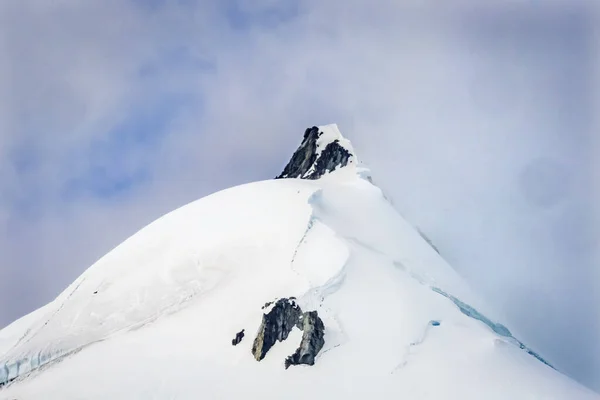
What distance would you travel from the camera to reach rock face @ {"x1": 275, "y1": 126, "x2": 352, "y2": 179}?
361 ft

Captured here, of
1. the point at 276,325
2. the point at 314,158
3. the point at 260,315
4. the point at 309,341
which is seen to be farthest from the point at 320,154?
the point at 309,341

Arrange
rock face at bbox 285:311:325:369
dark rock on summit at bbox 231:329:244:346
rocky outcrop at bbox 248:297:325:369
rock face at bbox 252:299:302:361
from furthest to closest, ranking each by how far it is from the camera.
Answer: dark rock on summit at bbox 231:329:244:346 < rock face at bbox 252:299:302:361 < rocky outcrop at bbox 248:297:325:369 < rock face at bbox 285:311:325:369

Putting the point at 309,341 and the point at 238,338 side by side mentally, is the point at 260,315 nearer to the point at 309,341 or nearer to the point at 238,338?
the point at 238,338

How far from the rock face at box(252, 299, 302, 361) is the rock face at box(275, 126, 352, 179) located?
42556 mm

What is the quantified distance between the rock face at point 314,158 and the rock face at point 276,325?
42556mm

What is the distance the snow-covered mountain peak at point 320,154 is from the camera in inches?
4328

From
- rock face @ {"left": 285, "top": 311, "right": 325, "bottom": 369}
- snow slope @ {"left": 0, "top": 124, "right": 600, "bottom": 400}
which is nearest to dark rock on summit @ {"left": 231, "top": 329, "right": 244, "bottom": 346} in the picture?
snow slope @ {"left": 0, "top": 124, "right": 600, "bottom": 400}

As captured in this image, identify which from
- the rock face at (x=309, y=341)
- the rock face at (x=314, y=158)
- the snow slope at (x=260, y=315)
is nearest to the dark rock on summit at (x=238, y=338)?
the snow slope at (x=260, y=315)

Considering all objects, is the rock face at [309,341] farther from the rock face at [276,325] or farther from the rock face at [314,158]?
the rock face at [314,158]

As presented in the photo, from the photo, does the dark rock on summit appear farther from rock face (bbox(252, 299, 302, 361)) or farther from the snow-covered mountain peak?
the snow-covered mountain peak

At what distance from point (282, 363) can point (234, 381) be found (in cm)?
463

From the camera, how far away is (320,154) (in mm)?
113312

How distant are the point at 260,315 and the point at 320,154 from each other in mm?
47399

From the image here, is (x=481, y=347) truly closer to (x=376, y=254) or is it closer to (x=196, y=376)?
(x=376, y=254)
